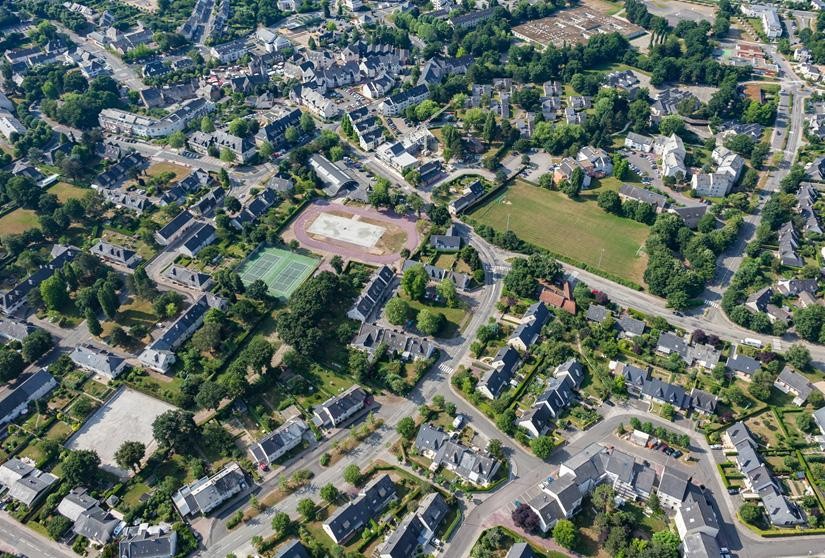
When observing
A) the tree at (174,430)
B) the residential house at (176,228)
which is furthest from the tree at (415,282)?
the residential house at (176,228)

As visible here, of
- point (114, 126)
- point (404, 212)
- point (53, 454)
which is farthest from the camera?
point (114, 126)

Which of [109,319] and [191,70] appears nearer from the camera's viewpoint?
[109,319]

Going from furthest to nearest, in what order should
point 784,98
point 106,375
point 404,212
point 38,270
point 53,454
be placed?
point 784,98
point 404,212
point 38,270
point 106,375
point 53,454

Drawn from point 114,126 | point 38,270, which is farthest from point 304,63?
point 38,270

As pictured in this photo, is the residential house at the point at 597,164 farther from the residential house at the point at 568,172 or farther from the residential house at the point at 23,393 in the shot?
the residential house at the point at 23,393

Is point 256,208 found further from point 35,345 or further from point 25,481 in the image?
point 25,481

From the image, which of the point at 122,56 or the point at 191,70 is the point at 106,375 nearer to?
the point at 191,70

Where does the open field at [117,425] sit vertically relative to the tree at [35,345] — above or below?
below

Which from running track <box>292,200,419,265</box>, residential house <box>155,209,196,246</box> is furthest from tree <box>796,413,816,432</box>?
residential house <box>155,209,196,246</box>
